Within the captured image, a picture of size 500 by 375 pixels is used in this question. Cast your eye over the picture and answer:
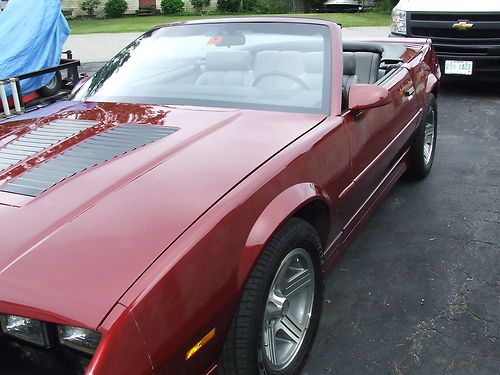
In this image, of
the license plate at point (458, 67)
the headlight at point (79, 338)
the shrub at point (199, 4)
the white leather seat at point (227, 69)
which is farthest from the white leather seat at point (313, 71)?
the shrub at point (199, 4)

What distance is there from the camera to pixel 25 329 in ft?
4.97

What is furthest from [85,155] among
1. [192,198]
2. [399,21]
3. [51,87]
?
[399,21]

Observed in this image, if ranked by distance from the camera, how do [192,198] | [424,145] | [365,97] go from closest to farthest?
[192,198]
[365,97]
[424,145]

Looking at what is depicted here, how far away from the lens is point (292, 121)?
2.57 meters

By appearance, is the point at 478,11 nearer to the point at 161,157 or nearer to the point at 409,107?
the point at 409,107

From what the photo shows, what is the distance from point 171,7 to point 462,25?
24.6 metres

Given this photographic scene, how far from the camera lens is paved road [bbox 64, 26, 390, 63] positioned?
510 inches

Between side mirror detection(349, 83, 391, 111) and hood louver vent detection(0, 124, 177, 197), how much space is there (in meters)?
0.93

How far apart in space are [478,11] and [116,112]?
5.76m

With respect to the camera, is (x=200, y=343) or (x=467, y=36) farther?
(x=467, y=36)

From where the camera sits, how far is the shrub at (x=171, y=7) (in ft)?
95.4

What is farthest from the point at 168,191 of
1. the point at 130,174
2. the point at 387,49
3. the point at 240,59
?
the point at 387,49

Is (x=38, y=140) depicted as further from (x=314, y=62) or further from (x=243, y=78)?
(x=314, y=62)

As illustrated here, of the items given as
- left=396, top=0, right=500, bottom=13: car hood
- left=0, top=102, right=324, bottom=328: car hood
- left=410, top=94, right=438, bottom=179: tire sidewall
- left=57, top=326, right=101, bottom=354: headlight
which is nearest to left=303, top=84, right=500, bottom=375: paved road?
left=410, top=94, right=438, bottom=179: tire sidewall
